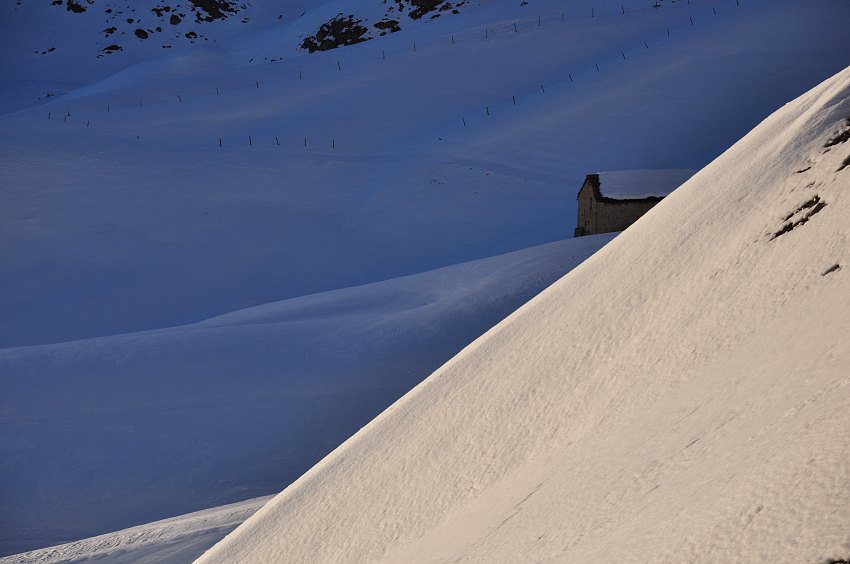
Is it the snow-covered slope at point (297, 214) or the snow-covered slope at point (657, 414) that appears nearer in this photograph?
the snow-covered slope at point (657, 414)

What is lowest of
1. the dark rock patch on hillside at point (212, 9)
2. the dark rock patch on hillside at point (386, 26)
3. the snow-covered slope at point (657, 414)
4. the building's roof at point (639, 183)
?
the building's roof at point (639, 183)

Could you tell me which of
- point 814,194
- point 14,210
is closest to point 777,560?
point 814,194

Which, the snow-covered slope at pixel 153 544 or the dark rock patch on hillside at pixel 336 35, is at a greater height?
the dark rock patch on hillside at pixel 336 35

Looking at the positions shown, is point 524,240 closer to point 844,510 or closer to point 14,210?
point 14,210

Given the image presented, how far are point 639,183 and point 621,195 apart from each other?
0.65 meters

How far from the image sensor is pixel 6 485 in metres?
8.62

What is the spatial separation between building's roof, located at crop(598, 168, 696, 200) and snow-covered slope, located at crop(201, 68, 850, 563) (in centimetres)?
1089

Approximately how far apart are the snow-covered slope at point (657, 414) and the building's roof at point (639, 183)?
10.9 metres

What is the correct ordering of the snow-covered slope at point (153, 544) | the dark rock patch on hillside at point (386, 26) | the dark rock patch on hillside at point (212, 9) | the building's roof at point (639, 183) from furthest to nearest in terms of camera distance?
the dark rock patch on hillside at point (212, 9), the dark rock patch on hillside at point (386, 26), the building's roof at point (639, 183), the snow-covered slope at point (153, 544)

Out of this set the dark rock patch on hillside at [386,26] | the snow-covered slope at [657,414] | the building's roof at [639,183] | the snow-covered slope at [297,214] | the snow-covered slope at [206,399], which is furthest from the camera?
the dark rock patch on hillside at [386,26]

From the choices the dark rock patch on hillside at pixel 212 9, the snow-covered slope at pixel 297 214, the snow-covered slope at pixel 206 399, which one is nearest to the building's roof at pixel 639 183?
the snow-covered slope at pixel 206 399

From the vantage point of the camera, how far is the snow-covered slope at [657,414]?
148 cm

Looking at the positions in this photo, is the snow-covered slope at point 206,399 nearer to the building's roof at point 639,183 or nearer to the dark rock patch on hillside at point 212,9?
the building's roof at point 639,183

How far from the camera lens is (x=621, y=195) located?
47.3 feet
